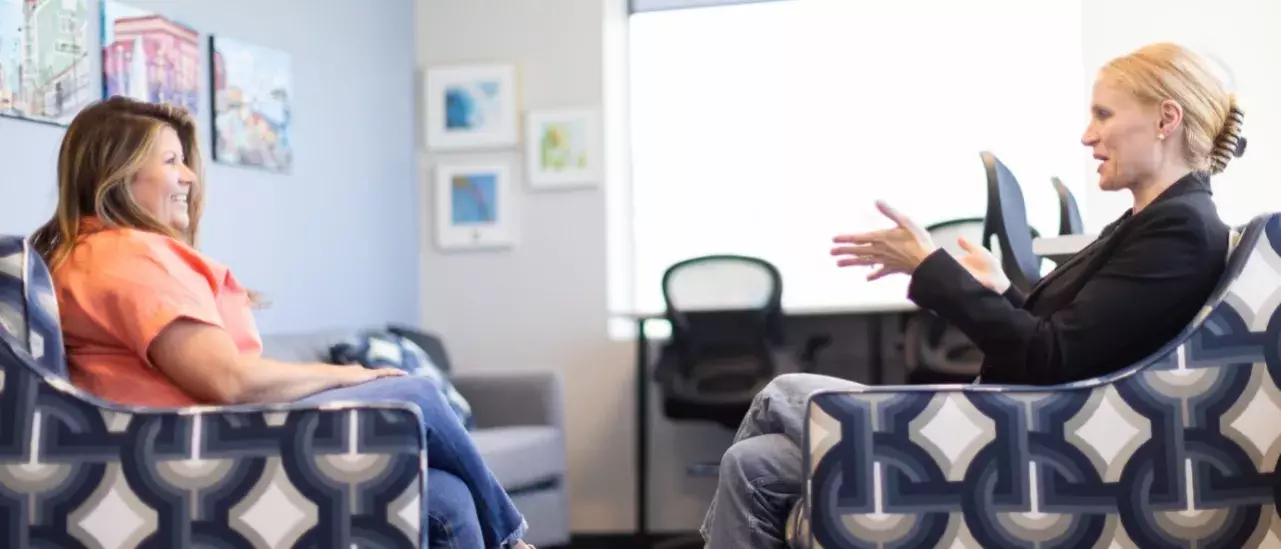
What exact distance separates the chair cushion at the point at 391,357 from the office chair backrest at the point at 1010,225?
1558 mm

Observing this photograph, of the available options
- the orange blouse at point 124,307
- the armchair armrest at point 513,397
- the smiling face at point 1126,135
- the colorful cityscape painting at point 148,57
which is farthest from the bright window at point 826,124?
the orange blouse at point 124,307

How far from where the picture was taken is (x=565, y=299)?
5.20 meters

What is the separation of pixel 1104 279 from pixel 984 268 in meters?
0.34

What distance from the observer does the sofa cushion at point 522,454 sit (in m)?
3.78

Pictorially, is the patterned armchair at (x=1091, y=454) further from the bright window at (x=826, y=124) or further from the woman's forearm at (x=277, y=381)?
the bright window at (x=826, y=124)

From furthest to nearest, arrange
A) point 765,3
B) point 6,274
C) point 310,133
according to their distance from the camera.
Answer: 1. point 765,3
2. point 310,133
3. point 6,274

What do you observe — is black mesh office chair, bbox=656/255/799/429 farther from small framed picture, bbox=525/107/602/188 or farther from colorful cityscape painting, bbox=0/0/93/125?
colorful cityscape painting, bbox=0/0/93/125

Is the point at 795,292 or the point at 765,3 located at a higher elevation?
the point at 765,3

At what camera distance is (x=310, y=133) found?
4.54m

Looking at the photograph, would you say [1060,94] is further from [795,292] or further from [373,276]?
[373,276]

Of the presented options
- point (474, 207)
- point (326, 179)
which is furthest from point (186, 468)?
point (474, 207)

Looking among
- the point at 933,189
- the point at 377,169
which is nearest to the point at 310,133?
the point at 377,169

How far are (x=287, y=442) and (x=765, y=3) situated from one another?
3993 mm

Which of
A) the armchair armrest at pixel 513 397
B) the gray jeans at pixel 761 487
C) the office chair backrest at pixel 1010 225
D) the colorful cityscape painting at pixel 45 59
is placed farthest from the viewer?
the armchair armrest at pixel 513 397
